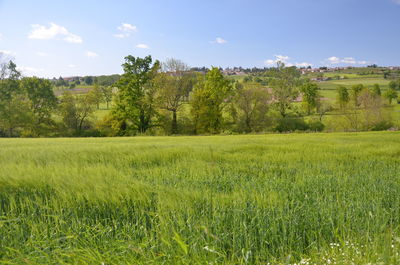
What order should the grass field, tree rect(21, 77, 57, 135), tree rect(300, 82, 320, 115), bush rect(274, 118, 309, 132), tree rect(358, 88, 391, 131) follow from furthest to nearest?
tree rect(300, 82, 320, 115)
bush rect(274, 118, 309, 132)
tree rect(21, 77, 57, 135)
tree rect(358, 88, 391, 131)
the grass field

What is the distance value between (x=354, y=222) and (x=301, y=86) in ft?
230

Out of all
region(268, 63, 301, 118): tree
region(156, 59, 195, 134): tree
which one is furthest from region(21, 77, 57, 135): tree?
region(268, 63, 301, 118): tree

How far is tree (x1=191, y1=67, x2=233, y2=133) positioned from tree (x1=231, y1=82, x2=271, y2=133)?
9.31ft

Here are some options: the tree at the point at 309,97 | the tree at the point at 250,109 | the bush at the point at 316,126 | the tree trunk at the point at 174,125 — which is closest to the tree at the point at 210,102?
the tree at the point at 250,109

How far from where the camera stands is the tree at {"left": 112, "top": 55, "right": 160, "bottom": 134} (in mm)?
40531

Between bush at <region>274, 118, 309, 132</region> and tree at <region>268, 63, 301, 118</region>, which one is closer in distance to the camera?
bush at <region>274, 118, 309, 132</region>

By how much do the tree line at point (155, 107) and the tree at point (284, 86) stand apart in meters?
11.3

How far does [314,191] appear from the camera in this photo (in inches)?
112

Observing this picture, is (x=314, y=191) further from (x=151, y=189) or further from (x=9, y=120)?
(x=9, y=120)

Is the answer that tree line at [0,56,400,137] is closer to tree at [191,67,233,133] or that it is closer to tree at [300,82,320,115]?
tree at [191,67,233,133]

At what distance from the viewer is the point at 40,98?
157 ft

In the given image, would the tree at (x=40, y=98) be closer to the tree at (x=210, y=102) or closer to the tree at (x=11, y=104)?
the tree at (x=11, y=104)

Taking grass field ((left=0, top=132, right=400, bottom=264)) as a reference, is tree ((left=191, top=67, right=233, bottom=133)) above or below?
above

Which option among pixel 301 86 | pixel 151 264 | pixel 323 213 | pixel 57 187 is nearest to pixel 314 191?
pixel 323 213
